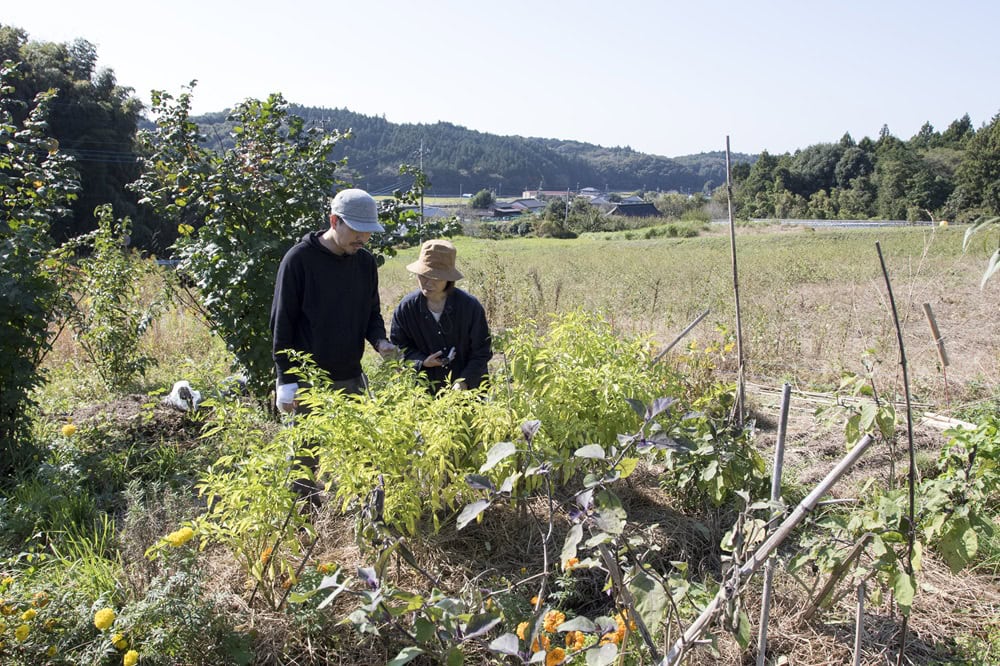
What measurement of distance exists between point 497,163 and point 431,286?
104 meters

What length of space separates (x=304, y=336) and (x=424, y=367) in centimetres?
Result: 66

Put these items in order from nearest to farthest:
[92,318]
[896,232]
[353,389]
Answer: [353,389] < [92,318] < [896,232]

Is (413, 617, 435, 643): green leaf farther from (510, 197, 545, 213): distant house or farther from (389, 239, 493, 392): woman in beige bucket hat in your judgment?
(510, 197, 545, 213): distant house

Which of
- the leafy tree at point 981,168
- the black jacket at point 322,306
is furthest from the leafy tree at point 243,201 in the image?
the leafy tree at point 981,168

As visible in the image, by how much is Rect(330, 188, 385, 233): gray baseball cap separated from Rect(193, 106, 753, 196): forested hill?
7332 cm

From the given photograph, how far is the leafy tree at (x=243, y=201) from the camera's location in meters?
4.08

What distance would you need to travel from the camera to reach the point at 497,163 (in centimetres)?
10338

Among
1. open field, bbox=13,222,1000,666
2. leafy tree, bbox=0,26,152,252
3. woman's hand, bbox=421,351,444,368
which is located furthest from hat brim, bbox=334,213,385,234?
leafy tree, bbox=0,26,152,252

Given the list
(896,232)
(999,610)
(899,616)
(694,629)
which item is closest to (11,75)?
(694,629)

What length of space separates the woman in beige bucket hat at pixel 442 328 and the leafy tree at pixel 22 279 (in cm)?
219

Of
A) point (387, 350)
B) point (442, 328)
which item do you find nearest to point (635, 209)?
point (442, 328)

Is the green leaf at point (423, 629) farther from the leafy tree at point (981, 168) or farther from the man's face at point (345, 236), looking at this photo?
the leafy tree at point (981, 168)

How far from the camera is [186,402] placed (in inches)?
175

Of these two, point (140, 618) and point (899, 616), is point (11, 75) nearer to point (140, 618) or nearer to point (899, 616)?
point (140, 618)
